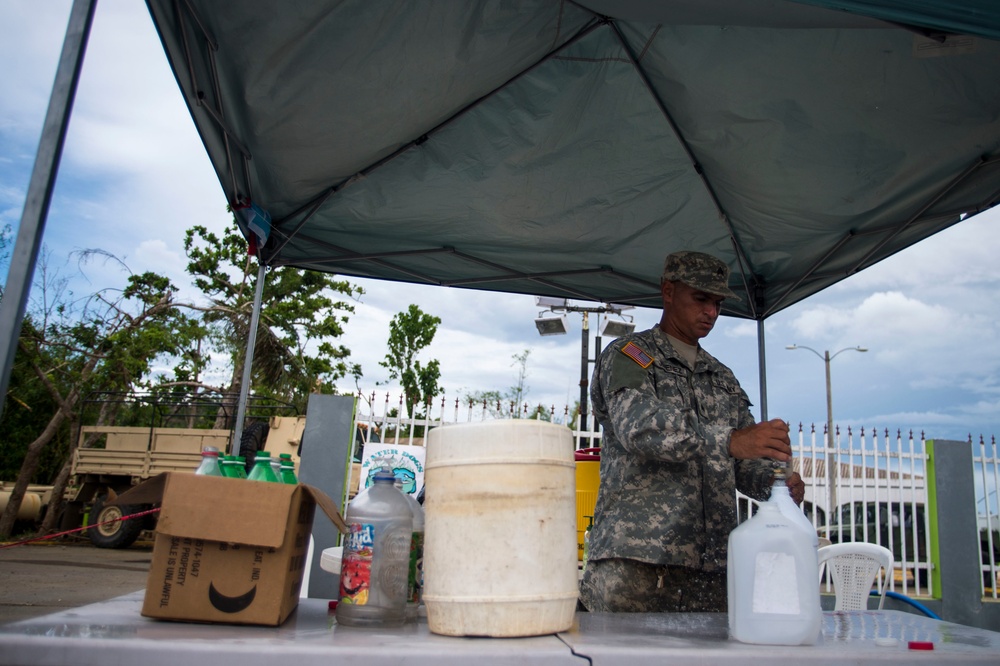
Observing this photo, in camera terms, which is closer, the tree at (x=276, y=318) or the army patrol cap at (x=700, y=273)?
the army patrol cap at (x=700, y=273)

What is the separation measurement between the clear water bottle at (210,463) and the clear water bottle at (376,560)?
0.32 m

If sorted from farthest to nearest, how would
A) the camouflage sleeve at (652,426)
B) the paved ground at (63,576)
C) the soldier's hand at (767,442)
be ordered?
the paved ground at (63,576)
the camouflage sleeve at (652,426)
the soldier's hand at (767,442)

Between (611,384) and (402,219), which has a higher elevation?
(402,219)

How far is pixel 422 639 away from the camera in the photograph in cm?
130

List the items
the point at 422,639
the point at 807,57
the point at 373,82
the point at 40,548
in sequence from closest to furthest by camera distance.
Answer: the point at 422,639 → the point at 807,57 → the point at 373,82 → the point at 40,548

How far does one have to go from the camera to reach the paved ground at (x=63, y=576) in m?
6.57

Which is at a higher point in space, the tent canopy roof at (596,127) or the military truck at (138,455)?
the tent canopy roof at (596,127)

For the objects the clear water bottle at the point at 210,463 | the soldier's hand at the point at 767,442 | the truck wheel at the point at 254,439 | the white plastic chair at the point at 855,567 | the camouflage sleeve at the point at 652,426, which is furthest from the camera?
the truck wheel at the point at 254,439

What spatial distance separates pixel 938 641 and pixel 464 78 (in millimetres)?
2509

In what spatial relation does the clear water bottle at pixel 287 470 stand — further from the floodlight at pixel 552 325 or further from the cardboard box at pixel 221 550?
the floodlight at pixel 552 325

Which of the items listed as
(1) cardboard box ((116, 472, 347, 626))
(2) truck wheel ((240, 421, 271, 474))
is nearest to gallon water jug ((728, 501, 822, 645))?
(1) cardboard box ((116, 472, 347, 626))

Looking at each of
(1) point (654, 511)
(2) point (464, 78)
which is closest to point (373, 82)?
(2) point (464, 78)

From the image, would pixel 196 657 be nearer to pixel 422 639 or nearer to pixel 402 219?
pixel 422 639

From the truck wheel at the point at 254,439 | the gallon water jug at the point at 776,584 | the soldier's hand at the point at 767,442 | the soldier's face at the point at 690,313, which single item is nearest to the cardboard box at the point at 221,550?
the gallon water jug at the point at 776,584
